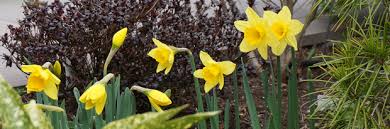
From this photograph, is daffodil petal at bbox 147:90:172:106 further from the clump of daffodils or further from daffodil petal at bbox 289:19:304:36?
daffodil petal at bbox 289:19:304:36

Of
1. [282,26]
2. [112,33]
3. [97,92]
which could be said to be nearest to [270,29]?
[282,26]

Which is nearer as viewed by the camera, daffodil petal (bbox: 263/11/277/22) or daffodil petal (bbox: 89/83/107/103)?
daffodil petal (bbox: 89/83/107/103)

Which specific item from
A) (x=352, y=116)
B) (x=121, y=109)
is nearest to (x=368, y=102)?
(x=352, y=116)

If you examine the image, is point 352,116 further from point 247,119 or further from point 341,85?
point 247,119

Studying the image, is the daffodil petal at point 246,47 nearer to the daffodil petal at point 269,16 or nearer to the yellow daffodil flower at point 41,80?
the daffodil petal at point 269,16

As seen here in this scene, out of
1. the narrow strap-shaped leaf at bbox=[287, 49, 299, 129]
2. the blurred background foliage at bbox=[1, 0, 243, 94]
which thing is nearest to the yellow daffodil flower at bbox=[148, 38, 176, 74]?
the narrow strap-shaped leaf at bbox=[287, 49, 299, 129]

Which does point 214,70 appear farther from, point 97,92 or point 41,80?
point 41,80
